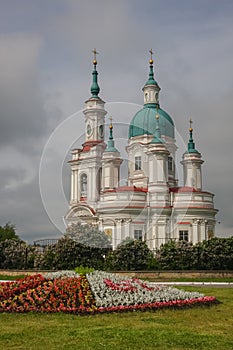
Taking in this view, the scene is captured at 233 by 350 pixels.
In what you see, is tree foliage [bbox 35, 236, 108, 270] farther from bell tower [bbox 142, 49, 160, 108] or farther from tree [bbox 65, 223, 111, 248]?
bell tower [bbox 142, 49, 160, 108]

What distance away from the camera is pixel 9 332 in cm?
890

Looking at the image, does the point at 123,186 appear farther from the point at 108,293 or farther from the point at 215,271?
the point at 108,293

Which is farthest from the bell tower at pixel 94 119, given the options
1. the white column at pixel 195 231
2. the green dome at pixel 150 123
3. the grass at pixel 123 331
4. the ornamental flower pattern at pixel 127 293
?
the grass at pixel 123 331

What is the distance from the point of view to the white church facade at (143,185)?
4619 centimetres

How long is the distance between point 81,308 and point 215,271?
14173mm

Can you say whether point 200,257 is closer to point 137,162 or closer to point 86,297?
point 86,297

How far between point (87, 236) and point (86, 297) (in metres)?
17.1

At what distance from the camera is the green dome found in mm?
54406

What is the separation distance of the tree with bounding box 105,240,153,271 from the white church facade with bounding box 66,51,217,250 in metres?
13.1

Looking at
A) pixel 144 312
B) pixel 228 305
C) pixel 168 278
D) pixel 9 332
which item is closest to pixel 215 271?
pixel 168 278

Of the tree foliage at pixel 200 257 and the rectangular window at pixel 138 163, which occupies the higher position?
the rectangular window at pixel 138 163

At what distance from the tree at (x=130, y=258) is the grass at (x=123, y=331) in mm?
14616

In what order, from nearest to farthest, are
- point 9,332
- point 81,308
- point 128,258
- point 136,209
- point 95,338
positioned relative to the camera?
point 95,338
point 9,332
point 81,308
point 128,258
point 136,209

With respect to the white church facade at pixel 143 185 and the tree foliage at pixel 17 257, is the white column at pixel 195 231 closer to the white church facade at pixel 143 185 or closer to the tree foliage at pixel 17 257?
the white church facade at pixel 143 185
